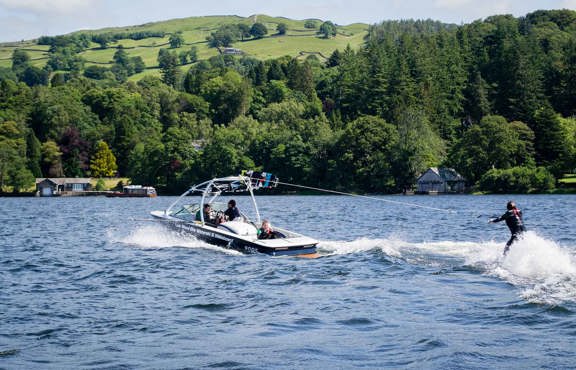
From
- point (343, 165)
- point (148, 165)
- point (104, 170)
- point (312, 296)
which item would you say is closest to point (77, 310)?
point (312, 296)

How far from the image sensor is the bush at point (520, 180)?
357 ft

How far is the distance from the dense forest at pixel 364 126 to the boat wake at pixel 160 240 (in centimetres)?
7928

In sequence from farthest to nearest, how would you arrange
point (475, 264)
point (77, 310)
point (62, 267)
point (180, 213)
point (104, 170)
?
point (104, 170)
point (180, 213)
point (62, 267)
point (475, 264)
point (77, 310)

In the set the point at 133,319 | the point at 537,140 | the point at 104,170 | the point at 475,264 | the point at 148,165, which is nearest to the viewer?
the point at 133,319

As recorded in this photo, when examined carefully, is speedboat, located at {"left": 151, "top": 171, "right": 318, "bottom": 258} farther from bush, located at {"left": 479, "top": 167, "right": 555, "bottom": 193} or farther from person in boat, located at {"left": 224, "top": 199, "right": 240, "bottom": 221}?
bush, located at {"left": 479, "top": 167, "right": 555, "bottom": 193}

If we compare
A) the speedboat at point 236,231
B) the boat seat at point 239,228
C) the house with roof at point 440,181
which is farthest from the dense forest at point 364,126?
the boat seat at point 239,228

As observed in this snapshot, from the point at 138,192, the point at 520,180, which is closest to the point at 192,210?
the point at 520,180

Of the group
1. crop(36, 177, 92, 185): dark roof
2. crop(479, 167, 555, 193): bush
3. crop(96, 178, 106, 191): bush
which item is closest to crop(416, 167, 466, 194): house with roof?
crop(479, 167, 555, 193): bush

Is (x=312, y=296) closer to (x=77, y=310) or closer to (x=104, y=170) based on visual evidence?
(x=77, y=310)

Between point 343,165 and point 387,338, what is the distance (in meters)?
110

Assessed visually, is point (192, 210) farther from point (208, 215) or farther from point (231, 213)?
point (231, 213)

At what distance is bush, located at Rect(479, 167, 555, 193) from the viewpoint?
109 meters

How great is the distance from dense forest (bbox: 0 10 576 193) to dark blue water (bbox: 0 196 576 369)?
3414 inches

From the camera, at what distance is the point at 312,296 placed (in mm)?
21516
